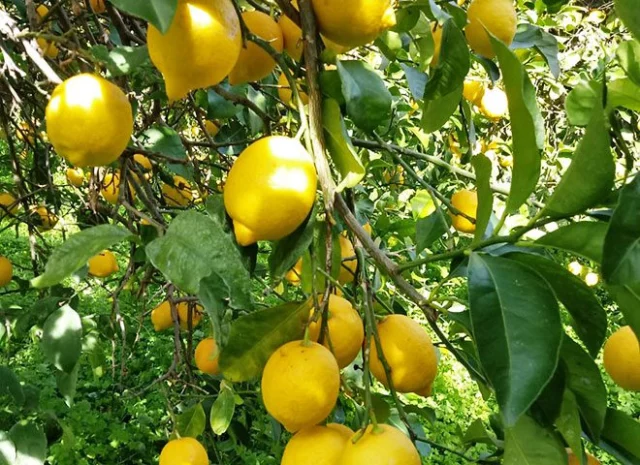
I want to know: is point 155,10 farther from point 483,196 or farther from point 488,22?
point 488,22

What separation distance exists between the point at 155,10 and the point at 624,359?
2.37ft

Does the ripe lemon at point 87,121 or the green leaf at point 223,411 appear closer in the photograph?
the ripe lemon at point 87,121

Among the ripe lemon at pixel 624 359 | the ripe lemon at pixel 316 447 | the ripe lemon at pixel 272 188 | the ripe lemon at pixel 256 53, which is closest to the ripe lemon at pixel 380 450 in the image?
the ripe lemon at pixel 316 447

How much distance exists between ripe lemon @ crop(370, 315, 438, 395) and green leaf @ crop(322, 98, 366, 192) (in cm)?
18

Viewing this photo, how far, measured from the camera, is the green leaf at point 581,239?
0.61m

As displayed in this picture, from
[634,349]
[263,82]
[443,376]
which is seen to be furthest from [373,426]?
[443,376]

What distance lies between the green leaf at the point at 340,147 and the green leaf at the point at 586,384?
274 mm

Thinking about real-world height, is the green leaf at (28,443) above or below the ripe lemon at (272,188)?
below

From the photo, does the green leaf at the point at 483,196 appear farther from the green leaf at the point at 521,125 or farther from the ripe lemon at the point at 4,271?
the ripe lemon at the point at 4,271

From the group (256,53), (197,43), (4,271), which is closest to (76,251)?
(197,43)

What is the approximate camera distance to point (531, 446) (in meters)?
0.62

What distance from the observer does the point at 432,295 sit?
0.72m

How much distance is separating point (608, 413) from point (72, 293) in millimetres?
1200

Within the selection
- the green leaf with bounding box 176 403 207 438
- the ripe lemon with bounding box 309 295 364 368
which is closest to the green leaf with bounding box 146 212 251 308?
the ripe lemon with bounding box 309 295 364 368
